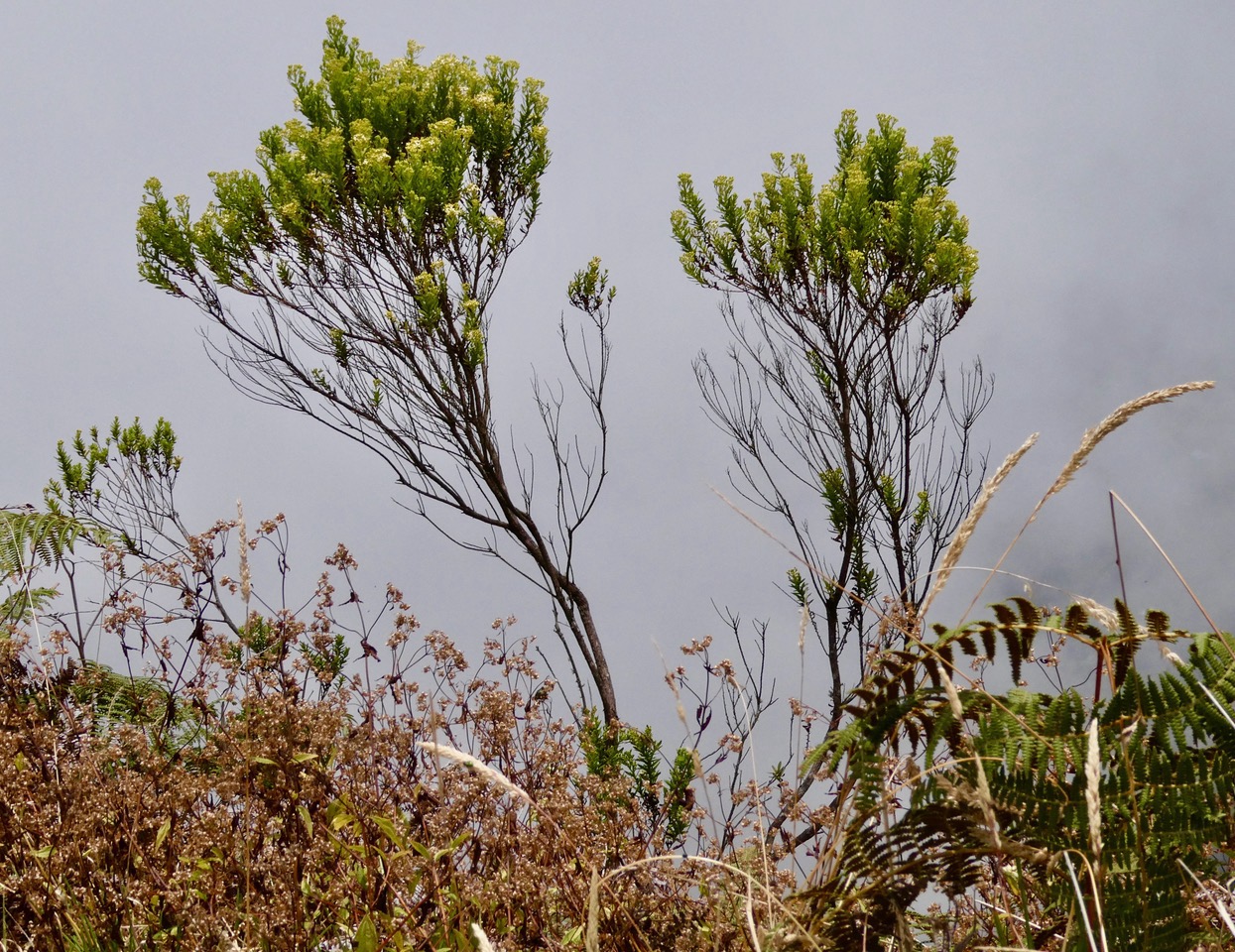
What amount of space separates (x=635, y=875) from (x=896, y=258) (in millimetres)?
5861

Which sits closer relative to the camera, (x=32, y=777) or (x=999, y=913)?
(x=999, y=913)

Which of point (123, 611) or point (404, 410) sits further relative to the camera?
point (404, 410)

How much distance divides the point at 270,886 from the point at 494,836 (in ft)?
1.58

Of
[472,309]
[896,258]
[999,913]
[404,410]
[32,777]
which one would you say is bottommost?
[32,777]

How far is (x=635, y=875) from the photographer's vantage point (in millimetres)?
1935

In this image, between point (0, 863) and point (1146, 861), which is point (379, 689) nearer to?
point (0, 863)

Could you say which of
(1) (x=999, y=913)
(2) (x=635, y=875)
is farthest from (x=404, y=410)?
(1) (x=999, y=913)

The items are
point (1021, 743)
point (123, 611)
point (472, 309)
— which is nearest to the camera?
point (1021, 743)

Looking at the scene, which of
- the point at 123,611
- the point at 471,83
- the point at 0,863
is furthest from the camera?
the point at 471,83

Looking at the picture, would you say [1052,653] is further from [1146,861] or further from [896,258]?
[896,258]

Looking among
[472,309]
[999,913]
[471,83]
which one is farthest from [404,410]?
[999,913]

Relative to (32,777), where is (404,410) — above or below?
above

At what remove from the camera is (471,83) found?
7.36 m

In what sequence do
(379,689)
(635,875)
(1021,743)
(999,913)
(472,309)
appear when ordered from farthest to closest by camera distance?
(472,309) < (379,689) < (635,875) < (999,913) < (1021,743)
